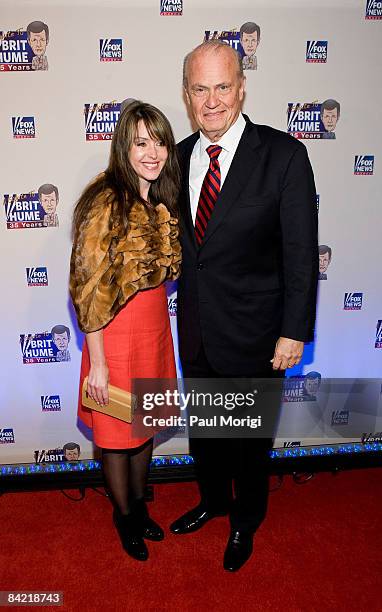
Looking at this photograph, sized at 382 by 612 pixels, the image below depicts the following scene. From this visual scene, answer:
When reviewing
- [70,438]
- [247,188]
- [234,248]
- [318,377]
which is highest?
[247,188]

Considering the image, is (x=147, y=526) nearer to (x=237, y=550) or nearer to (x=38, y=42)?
(x=237, y=550)

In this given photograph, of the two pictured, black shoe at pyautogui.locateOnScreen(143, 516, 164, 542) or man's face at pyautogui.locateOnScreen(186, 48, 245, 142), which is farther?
black shoe at pyautogui.locateOnScreen(143, 516, 164, 542)

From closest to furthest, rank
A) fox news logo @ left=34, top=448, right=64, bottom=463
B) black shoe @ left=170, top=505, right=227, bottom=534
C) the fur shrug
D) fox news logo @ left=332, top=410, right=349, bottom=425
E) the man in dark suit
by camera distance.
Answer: the fur shrug
the man in dark suit
black shoe @ left=170, top=505, right=227, bottom=534
fox news logo @ left=34, top=448, right=64, bottom=463
fox news logo @ left=332, top=410, right=349, bottom=425

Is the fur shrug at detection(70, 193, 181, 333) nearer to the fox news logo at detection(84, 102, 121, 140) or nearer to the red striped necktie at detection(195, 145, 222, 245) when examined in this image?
the red striped necktie at detection(195, 145, 222, 245)

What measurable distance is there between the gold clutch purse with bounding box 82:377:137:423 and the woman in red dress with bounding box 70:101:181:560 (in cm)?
3

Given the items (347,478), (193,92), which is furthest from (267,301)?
(347,478)

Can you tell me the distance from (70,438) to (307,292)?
1.73m

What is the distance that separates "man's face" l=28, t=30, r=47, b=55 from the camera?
238 cm

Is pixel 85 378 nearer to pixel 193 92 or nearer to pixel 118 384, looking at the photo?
pixel 118 384

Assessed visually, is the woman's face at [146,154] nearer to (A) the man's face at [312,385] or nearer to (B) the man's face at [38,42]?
(B) the man's face at [38,42]

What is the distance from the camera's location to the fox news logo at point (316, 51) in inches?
98.1

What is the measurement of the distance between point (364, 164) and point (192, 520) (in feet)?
6.47

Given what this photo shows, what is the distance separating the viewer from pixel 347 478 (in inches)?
118

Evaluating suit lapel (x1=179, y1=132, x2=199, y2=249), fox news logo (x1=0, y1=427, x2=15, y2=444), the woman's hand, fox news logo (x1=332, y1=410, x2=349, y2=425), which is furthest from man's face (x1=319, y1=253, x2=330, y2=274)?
fox news logo (x1=0, y1=427, x2=15, y2=444)
